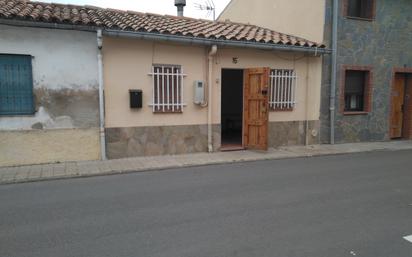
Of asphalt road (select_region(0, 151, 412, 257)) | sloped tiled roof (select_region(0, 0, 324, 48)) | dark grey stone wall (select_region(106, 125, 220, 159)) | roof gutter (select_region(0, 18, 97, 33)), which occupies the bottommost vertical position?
asphalt road (select_region(0, 151, 412, 257))

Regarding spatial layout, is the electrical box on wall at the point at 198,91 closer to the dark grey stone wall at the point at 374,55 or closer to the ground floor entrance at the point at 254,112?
the ground floor entrance at the point at 254,112

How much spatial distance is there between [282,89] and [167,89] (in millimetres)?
3864

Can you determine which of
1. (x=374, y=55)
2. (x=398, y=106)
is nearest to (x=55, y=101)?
(x=374, y=55)

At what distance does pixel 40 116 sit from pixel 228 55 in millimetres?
5285

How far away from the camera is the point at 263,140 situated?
31.7 feet

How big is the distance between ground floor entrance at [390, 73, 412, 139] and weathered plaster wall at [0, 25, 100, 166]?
36.0ft

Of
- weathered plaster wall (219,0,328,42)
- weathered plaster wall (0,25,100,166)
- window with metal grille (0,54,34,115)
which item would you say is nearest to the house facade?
weathered plaster wall (0,25,100,166)

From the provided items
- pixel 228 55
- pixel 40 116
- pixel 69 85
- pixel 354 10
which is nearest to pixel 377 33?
pixel 354 10

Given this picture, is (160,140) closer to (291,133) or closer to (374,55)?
(291,133)

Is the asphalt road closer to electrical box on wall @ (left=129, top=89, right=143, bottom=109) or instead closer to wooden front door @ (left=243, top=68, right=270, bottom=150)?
electrical box on wall @ (left=129, top=89, right=143, bottom=109)

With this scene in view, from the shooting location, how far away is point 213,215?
467 centimetres

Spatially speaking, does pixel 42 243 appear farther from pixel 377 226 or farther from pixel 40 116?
pixel 40 116

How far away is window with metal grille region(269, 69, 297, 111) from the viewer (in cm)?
1046

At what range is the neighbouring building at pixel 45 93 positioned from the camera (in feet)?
24.7
